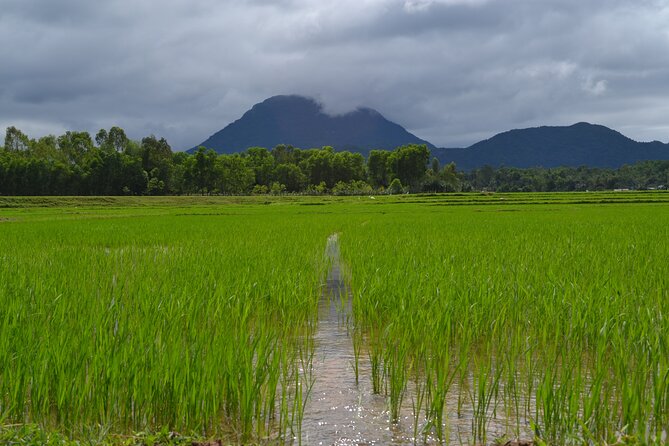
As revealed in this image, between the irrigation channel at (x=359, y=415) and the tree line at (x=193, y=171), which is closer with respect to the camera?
the irrigation channel at (x=359, y=415)

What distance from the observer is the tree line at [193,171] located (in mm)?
69812

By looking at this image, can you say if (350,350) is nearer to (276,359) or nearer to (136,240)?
(276,359)

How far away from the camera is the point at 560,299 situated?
4.66 m

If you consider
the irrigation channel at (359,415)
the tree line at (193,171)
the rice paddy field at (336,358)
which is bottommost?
the irrigation channel at (359,415)

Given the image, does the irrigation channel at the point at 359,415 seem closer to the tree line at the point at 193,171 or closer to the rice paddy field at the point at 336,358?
the rice paddy field at the point at 336,358

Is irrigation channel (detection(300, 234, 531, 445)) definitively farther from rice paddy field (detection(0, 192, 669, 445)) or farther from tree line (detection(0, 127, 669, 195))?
tree line (detection(0, 127, 669, 195))

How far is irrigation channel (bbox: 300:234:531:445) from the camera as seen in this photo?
271 cm

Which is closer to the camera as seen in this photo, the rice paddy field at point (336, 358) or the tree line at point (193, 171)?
the rice paddy field at point (336, 358)

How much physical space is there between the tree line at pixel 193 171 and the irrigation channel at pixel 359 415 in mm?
72282

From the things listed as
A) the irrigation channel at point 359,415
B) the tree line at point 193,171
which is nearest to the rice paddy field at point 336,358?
the irrigation channel at point 359,415

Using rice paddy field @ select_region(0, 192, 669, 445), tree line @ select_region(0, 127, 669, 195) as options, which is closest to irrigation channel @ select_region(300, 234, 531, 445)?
rice paddy field @ select_region(0, 192, 669, 445)

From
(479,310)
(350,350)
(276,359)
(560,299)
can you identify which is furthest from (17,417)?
(560,299)

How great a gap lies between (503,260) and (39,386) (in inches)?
248

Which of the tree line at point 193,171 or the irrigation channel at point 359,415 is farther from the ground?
the tree line at point 193,171
